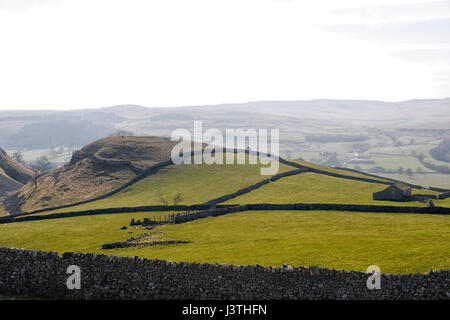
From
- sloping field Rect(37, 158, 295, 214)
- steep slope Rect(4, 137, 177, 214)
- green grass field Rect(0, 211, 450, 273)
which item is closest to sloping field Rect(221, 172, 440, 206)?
sloping field Rect(37, 158, 295, 214)

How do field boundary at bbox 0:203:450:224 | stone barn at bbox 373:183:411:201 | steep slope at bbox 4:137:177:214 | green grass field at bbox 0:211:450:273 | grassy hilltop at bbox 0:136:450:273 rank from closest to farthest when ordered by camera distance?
1. green grass field at bbox 0:211:450:273
2. grassy hilltop at bbox 0:136:450:273
3. field boundary at bbox 0:203:450:224
4. stone barn at bbox 373:183:411:201
5. steep slope at bbox 4:137:177:214

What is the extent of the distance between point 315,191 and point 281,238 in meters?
39.1

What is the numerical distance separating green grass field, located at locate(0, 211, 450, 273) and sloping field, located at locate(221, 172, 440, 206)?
25.3 ft

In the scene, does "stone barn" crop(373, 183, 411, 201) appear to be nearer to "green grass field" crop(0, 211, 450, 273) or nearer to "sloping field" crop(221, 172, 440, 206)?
"sloping field" crop(221, 172, 440, 206)

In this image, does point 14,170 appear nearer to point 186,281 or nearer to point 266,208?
point 266,208

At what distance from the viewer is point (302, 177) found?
102188mm

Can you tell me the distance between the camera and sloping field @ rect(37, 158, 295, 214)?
300 ft

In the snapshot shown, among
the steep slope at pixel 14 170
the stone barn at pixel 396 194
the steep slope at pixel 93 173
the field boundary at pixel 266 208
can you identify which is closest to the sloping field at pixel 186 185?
the field boundary at pixel 266 208

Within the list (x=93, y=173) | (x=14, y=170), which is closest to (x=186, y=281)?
(x=93, y=173)

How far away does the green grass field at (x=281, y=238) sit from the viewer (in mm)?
35781

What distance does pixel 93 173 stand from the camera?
5123 inches
